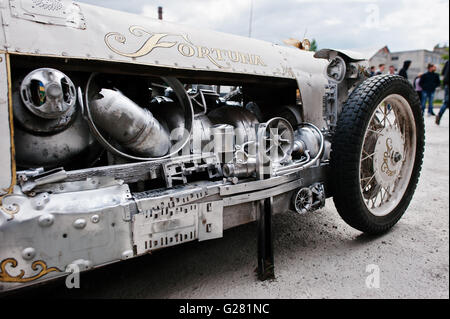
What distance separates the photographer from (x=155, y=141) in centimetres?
180

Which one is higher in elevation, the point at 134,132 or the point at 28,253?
the point at 134,132

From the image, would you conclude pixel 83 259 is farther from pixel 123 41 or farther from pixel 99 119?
pixel 123 41

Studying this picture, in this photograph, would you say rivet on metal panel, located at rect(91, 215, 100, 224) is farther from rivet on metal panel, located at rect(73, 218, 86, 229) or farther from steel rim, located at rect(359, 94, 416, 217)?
steel rim, located at rect(359, 94, 416, 217)

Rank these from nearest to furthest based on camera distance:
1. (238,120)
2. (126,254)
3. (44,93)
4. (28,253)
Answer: (28,253), (44,93), (126,254), (238,120)

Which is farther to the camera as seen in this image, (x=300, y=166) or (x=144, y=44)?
(x=300, y=166)

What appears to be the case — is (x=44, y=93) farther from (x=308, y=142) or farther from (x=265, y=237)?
(x=308, y=142)

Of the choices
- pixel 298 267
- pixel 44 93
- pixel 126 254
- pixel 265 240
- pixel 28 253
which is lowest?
pixel 298 267

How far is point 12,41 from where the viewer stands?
1.31 metres

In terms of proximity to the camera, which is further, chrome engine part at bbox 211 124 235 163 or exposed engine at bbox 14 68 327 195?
chrome engine part at bbox 211 124 235 163

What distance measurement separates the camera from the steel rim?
2.56m

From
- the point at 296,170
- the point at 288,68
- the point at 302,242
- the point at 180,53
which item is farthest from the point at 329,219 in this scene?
the point at 180,53

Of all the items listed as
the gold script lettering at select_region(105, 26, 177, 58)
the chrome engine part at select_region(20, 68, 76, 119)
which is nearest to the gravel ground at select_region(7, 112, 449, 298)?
the chrome engine part at select_region(20, 68, 76, 119)

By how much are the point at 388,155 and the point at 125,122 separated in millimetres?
2143

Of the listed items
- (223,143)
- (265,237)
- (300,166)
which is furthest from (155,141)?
(300,166)
